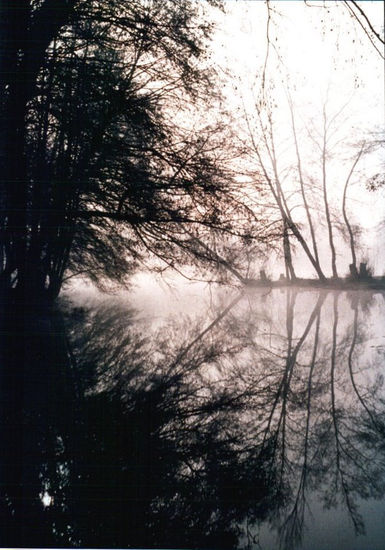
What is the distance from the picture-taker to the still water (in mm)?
2369

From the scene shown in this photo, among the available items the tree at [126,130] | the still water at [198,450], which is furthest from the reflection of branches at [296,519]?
the tree at [126,130]

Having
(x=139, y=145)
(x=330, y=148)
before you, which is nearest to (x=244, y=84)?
(x=139, y=145)

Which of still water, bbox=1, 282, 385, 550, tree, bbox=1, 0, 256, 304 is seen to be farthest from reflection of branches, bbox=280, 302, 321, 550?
tree, bbox=1, 0, 256, 304

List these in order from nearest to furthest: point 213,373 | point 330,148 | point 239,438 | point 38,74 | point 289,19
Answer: point 239,438
point 289,19
point 38,74
point 213,373
point 330,148

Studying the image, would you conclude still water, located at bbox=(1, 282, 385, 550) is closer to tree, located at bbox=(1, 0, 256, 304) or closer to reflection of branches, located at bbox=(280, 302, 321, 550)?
reflection of branches, located at bbox=(280, 302, 321, 550)

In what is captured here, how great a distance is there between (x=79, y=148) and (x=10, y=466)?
3.38 metres

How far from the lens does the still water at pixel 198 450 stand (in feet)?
7.77

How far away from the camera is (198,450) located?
3252 millimetres

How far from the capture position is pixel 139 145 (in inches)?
197

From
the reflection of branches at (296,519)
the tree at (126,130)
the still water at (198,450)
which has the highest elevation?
the tree at (126,130)

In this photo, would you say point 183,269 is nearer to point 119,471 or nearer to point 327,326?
point 119,471

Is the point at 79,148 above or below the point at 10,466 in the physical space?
above

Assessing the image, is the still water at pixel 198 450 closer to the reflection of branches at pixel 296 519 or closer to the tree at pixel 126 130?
the reflection of branches at pixel 296 519

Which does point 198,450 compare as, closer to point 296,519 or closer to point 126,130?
point 296,519
